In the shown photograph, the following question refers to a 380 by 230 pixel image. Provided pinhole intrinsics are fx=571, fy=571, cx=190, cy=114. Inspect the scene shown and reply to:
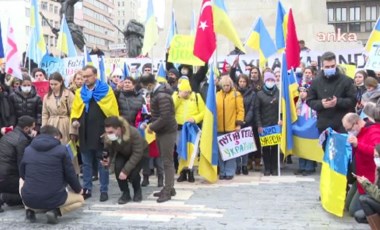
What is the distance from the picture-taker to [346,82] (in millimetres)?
7938

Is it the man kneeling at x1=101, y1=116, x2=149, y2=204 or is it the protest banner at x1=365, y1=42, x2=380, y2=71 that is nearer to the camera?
the man kneeling at x1=101, y1=116, x2=149, y2=204

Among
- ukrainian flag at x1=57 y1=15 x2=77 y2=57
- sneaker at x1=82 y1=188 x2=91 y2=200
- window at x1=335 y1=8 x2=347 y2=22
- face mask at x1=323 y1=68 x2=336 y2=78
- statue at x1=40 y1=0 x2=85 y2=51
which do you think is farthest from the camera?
window at x1=335 y1=8 x2=347 y2=22

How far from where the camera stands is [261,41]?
11.5 metres

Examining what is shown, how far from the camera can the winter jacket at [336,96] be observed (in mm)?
7922

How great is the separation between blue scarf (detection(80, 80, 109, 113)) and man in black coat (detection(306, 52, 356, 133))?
294cm

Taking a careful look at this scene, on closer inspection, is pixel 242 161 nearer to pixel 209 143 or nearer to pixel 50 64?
pixel 209 143

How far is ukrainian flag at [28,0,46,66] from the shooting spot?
571 inches

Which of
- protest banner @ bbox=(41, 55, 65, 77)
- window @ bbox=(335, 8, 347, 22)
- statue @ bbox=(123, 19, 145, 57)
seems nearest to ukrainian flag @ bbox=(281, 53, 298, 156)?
protest banner @ bbox=(41, 55, 65, 77)

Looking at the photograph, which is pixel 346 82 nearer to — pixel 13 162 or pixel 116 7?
pixel 13 162

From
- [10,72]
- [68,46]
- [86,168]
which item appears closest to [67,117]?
[86,168]

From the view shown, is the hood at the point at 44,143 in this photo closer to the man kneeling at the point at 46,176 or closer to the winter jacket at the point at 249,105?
the man kneeling at the point at 46,176

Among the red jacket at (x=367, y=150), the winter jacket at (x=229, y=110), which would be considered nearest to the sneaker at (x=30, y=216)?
the winter jacket at (x=229, y=110)

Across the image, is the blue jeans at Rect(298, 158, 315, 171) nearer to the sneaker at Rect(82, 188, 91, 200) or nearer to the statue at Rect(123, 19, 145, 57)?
the sneaker at Rect(82, 188, 91, 200)

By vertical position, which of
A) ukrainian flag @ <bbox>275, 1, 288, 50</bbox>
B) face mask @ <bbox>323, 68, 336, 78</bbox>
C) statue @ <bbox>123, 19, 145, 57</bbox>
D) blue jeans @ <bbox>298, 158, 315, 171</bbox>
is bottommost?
blue jeans @ <bbox>298, 158, 315, 171</bbox>
